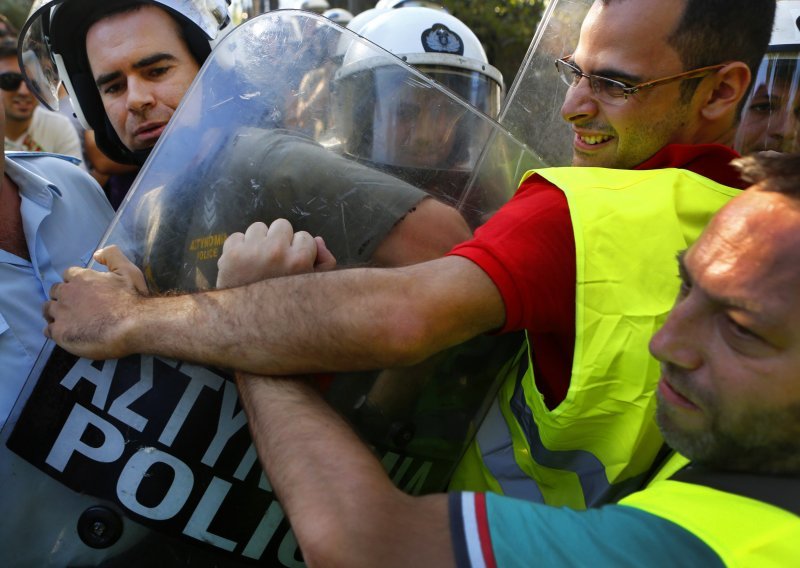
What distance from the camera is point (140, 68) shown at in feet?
8.06

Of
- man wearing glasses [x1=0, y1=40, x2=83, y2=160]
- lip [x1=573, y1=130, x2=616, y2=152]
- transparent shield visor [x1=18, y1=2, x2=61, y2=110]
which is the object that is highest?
lip [x1=573, y1=130, x2=616, y2=152]

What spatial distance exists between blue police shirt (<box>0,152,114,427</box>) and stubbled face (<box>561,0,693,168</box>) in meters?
1.24

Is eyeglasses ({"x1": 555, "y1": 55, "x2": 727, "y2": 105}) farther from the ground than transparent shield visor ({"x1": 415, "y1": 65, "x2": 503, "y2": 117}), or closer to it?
farther from the ground

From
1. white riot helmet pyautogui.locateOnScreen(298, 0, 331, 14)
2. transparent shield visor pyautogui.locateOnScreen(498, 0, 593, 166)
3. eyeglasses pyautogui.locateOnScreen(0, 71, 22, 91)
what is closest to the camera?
transparent shield visor pyautogui.locateOnScreen(498, 0, 593, 166)

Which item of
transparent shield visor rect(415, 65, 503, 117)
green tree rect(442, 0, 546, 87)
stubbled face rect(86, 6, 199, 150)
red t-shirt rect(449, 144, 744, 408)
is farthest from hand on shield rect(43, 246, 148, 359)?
green tree rect(442, 0, 546, 87)

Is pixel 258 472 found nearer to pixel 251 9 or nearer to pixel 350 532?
pixel 350 532

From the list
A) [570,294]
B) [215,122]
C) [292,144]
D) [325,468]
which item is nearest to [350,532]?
[325,468]

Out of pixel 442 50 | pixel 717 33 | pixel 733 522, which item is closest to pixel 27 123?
pixel 442 50

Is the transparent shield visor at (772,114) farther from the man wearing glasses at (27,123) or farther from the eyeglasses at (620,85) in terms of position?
the man wearing glasses at (27,123)

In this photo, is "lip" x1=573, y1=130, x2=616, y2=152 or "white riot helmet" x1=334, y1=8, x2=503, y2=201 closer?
"white riot helmet" x1=334, y1=8, x2=503, y2=201

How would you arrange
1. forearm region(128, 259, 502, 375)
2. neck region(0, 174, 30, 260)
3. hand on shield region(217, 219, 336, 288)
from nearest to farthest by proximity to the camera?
forearm region(128, 259, 502, 375) → hand on shield region(217, 219, 336, 288) → neck region(0, 174, 30, 260)

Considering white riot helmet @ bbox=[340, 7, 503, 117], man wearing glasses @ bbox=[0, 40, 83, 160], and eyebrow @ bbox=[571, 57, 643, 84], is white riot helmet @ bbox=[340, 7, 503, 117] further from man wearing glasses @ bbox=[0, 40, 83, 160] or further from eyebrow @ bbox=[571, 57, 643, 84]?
man wearing glasses @ bbox=[0, 40, 83, 160]

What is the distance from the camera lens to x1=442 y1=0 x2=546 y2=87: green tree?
1109 cm

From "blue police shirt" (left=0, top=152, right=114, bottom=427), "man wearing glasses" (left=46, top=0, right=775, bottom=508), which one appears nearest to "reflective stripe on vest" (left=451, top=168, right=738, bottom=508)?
"man wearing glasses" (left=46, top=0, right=775, bottom=508)
